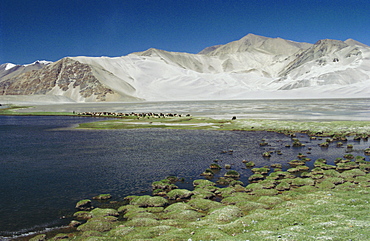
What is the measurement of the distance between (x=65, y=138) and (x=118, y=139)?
1057 centimetres

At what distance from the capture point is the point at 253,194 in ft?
82.6

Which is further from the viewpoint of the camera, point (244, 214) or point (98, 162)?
point (98, 162)

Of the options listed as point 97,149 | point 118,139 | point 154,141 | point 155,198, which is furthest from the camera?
point 118,139

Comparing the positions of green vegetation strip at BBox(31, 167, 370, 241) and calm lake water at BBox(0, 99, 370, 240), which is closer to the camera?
green vegetation strip at BBox(31, 167, 370, 241)

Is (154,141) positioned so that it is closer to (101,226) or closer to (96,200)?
(96,200)

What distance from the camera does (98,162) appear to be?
1528 inches

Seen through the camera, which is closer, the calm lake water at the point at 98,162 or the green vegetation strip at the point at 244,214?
the green vegetation strip at the point at 244,214

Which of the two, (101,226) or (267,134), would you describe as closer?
(101,226)

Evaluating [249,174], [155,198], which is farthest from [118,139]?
[155,198]

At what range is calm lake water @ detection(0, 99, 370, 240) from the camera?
24312 mm

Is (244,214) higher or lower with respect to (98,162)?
Answer: lower

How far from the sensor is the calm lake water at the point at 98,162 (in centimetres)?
2431

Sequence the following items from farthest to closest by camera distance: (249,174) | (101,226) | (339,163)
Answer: (339,163) < (249,174) < (101,226)

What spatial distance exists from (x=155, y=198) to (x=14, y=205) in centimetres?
1088
